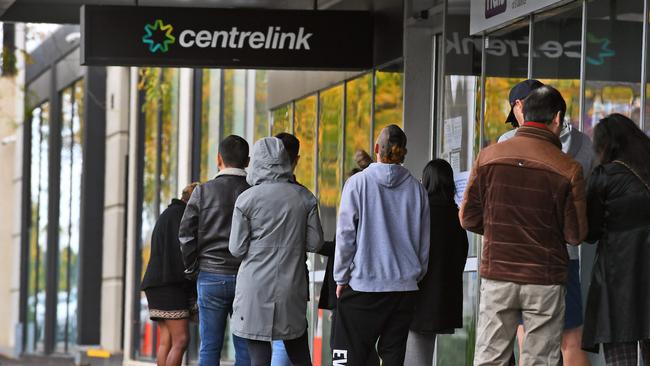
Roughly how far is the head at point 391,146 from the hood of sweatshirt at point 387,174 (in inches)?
2.6

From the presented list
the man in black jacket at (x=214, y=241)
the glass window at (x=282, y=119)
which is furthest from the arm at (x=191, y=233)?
the glass window at (x=282, y=119)

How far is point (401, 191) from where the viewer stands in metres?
9.22

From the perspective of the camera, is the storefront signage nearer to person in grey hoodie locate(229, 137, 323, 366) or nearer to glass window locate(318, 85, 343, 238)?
person in grey hoodie locate(229, 137, 323, 366)

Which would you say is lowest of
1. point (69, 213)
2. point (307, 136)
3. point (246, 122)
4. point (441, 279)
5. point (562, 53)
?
point (69, 213)

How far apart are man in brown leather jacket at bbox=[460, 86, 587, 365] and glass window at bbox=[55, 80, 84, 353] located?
23.0 metres

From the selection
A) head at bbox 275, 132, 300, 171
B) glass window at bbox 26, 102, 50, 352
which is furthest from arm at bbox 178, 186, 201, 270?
glass window at bbox 26, 102, 50, 352

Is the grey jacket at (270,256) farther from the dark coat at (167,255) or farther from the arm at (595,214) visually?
the dark coat at (167,255)

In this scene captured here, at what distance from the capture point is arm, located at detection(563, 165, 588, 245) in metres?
7.49

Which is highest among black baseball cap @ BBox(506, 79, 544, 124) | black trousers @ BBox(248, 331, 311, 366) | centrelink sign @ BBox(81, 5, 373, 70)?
centrelink sign @ BBox(81, 5, 373, 70)

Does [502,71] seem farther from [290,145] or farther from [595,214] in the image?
[595,214]

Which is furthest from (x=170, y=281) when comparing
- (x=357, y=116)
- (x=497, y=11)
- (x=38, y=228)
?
(x=38, y=228)

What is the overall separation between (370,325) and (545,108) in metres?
2.11

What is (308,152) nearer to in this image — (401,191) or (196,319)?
(196,319)

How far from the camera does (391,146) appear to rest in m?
9.23
